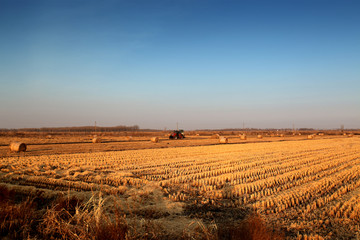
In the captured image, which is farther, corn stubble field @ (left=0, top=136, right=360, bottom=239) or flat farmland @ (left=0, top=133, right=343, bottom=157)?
flat farmland @ (left=0, top=133, right=343, bottom=157)

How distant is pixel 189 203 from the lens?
705cm

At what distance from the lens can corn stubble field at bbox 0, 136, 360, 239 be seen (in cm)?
426

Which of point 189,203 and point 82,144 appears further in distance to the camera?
point 82,144

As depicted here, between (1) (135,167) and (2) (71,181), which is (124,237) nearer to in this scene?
(2) (71,181)

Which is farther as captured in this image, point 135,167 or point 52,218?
point 135,167

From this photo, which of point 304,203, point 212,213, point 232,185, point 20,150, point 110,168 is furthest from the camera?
point 20,150

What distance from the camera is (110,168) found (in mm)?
12609

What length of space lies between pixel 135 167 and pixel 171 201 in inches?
237

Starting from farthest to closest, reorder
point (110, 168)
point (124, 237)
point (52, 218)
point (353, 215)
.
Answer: point (110, 168), point (353, 215), point (52, 218), point (124, 237)

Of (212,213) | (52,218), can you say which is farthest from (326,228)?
(52,218)

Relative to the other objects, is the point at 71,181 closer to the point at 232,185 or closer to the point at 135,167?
the point at 135,167

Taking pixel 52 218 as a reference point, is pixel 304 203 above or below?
below

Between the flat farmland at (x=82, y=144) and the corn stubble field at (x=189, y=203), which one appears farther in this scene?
the flat farmland at (x=82, y=144)

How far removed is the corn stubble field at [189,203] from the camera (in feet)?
14.0
